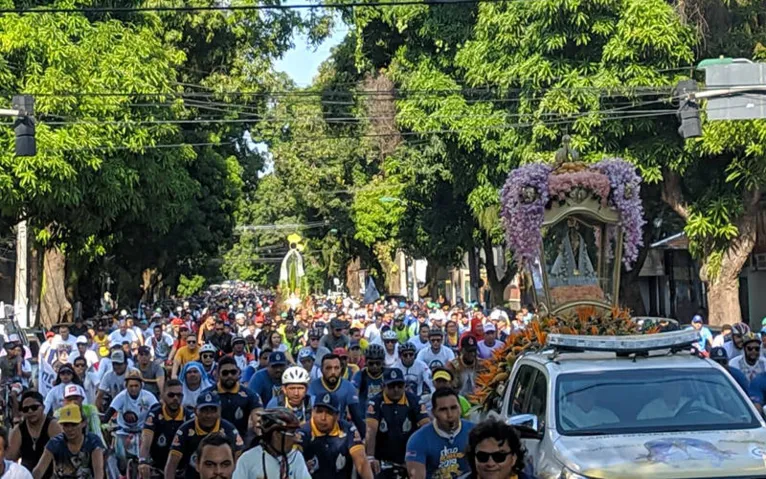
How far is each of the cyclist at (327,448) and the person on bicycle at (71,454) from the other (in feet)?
5.81

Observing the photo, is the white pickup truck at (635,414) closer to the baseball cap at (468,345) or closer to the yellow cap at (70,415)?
the yellow cap at (70,415)

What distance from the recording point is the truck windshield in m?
7.86

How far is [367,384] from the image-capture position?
465 inches

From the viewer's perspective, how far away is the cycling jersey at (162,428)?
31.6 ft

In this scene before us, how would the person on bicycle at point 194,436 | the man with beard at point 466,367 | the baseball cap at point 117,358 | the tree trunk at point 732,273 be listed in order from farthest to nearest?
the tree trunk at point 732,273 < the baseball cap at point 117,358 < the man with beard at point 466,367 < the person on bicycle at point 194,436

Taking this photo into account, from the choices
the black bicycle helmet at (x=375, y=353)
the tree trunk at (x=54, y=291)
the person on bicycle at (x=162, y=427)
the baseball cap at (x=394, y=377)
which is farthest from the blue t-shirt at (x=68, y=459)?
the tree trunk at (x=54, y=291)

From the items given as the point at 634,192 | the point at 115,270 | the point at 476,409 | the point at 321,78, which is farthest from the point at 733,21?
the point at 321,78

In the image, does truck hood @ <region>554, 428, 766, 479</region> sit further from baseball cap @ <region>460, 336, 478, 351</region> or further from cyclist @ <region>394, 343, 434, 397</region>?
baseball cap @ <region>460, 336, 478, 351</region>

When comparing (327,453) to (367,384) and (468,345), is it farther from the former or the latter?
Answer: (468,345)

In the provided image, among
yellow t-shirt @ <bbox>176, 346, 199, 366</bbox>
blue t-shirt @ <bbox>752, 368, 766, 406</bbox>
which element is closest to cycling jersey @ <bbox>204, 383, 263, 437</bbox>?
blue t-shirt @ <bbox>752, 368, 766, 406</bbox>

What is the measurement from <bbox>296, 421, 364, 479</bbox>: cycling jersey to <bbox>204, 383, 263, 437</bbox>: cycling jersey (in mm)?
1879

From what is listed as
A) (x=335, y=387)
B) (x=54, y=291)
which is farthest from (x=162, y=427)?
(x=54, y=291)

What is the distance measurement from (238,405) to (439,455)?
2990mm

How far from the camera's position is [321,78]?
6103 centimetres
